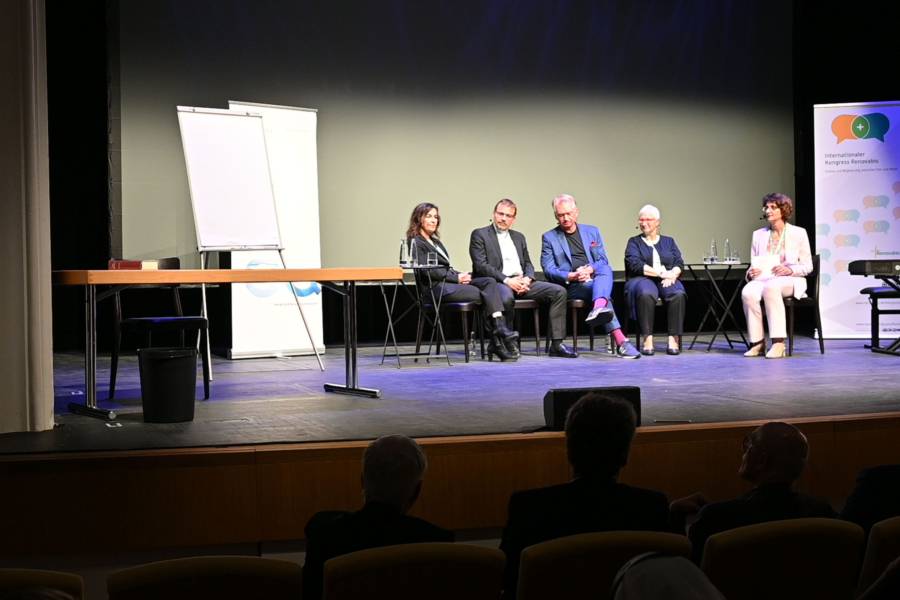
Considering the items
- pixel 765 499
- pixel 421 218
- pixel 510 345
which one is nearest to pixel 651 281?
pixel 510 345

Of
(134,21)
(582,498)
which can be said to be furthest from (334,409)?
(134,21)

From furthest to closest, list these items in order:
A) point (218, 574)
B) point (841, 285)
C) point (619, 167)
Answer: point (619, 167) → point (841, 285) → point (218, 574)

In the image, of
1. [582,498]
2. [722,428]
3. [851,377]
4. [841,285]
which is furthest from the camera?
[841,285]

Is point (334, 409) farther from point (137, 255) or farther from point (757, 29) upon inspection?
point (757, 29)

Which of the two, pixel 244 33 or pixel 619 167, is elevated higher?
pixel 244 33

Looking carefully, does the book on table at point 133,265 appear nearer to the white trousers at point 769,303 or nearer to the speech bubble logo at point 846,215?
the white trousers at point 769,303

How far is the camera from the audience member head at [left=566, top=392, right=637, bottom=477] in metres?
2.08

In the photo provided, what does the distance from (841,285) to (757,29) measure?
2653 millimetres

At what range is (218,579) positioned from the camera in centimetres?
151

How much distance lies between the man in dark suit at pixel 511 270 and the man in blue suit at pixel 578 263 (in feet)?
0.48

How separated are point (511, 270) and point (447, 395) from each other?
109 inches

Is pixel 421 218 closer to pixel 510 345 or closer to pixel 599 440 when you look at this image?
pixel 510 345

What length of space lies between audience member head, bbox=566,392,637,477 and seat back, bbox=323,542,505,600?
1.82 feet

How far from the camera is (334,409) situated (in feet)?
14.4
